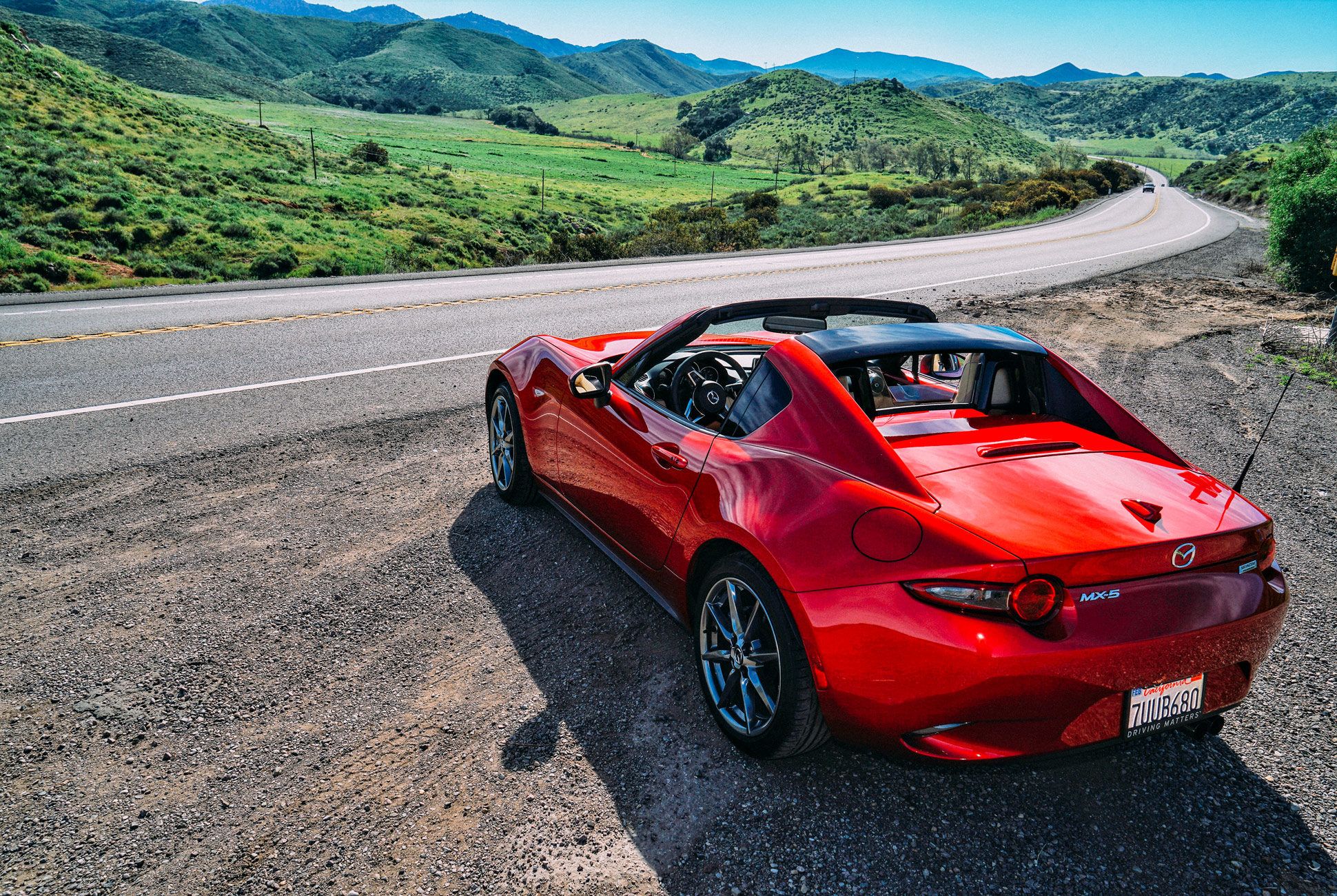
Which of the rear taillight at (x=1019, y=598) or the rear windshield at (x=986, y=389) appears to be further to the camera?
the rear windshield at (x=986, y=389)

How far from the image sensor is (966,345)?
11.2 feet

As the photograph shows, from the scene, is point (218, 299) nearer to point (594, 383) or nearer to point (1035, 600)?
point (594, 383)

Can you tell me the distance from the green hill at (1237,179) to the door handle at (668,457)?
54349 millimetres

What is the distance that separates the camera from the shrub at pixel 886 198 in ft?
184

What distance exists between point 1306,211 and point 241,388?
18328 millimetres

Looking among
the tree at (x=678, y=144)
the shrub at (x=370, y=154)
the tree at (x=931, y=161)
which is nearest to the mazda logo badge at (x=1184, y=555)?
the shrub at (x=370, y=154)

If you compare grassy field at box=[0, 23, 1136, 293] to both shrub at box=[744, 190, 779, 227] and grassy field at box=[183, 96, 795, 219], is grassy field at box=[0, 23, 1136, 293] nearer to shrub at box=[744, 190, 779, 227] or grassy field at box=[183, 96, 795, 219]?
shrub at box=[744, 190, 779, 227]

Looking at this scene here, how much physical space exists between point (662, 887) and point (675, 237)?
999 inches

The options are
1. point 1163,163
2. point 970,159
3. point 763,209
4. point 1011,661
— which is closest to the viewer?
point 1011,661

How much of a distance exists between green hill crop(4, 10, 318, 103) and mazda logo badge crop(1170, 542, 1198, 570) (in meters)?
157

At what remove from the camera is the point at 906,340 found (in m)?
3.29

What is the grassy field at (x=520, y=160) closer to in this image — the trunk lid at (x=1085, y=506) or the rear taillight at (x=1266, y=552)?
the trunk lid at (x=1085, y=506)

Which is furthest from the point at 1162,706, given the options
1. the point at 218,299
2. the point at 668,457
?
the point at 218,299

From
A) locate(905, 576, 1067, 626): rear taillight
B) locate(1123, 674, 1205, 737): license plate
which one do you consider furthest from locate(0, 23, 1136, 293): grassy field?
locate(1123, 674, 1205, 737): license plate
